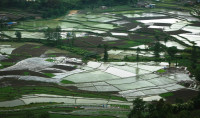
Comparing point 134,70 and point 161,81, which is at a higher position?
point 134,70

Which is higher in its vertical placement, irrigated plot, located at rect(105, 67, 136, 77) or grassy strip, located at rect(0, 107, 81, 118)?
irrigated plot, located at rect(105, 67, 136, 77)

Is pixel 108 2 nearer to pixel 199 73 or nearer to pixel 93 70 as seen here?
pixel 93 70

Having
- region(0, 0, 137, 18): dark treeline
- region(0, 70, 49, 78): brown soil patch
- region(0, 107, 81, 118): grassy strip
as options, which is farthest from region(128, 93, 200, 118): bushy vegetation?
region(0, 0, 137, 18): dark treeline

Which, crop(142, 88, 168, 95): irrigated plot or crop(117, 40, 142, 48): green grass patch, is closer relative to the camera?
crop(142, 88, 168, 95): irrigated plot

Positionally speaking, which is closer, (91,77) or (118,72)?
(91,77)

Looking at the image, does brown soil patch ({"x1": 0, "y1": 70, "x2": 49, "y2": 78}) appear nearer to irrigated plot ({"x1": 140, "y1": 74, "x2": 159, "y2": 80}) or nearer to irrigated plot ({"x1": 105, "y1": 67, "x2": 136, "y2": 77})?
irrigated plot ({"x1": 105, "y1": 67, "x2": 136, "y2": 77})

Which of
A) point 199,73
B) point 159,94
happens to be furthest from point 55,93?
point 199,73

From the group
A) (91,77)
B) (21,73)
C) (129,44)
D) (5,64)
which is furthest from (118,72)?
(5,64)

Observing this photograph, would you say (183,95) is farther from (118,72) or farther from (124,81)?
(118,72)
